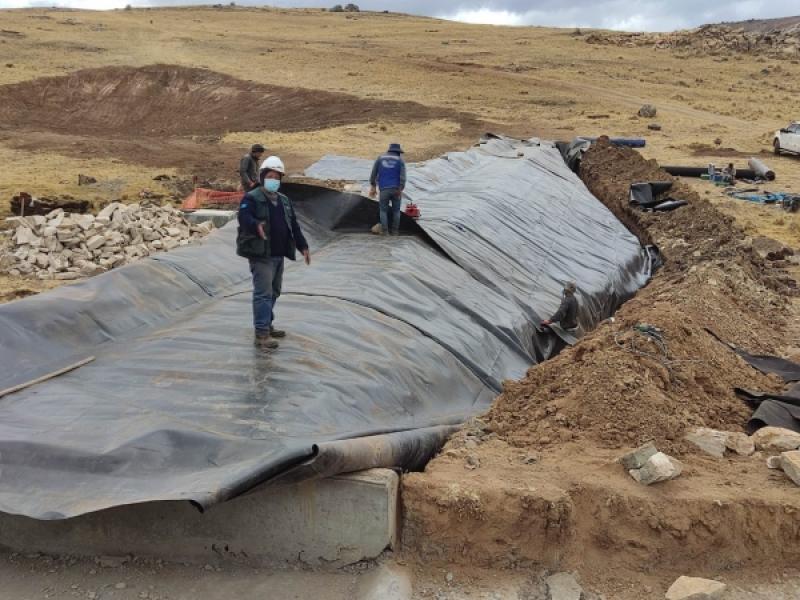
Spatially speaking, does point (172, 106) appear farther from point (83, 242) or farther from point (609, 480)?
point (609, 480)

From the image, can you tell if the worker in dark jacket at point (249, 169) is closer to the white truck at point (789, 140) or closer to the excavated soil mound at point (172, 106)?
the excavated soil mound at point (172, 106)

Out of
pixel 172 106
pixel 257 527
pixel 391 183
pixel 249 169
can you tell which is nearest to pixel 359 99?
pixel 172 106

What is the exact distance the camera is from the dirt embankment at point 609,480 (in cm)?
445

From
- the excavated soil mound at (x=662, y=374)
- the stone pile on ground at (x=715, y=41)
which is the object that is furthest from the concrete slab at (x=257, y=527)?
the stone pile on ground at (x=715, y=41)

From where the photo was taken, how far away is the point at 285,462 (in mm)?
4055

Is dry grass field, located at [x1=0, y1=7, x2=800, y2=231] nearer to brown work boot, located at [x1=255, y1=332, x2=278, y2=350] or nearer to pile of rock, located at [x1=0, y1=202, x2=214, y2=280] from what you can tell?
pile of rock, located at [x1=0, y1=202, x2=214, y2=280]

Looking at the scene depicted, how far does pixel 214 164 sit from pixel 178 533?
18131 mm

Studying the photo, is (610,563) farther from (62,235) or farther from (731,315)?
(62,235)

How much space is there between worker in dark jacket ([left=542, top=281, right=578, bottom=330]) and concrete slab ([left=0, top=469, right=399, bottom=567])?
4.86 meters

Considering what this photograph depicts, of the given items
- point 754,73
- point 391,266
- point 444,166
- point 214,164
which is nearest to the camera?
point 391,266

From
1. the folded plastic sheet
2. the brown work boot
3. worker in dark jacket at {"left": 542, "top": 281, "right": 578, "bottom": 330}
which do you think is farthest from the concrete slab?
worker in dark jacket at {"left": 542, "top": 281, "right": 578, "bottom": 330}

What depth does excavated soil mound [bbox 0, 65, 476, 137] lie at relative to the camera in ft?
96.3

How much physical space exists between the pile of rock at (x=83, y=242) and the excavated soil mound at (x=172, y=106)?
16.5 metres

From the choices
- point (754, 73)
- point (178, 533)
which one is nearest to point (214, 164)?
point (178, 533)
